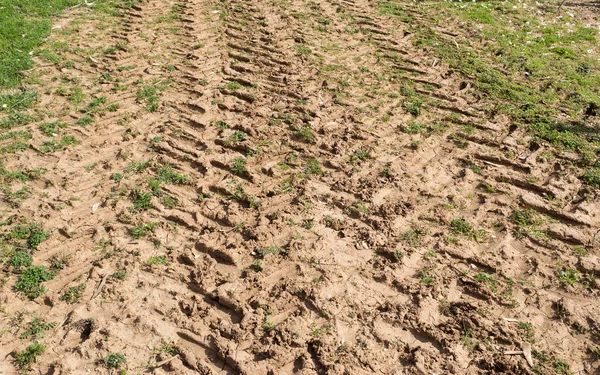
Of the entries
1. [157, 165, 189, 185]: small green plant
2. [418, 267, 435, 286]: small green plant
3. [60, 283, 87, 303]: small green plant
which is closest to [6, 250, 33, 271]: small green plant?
[60, 283, 87, 303]: small green plant

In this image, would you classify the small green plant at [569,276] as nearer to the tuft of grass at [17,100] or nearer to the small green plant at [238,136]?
the small green plant at [238,136]

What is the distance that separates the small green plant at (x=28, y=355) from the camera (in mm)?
3625

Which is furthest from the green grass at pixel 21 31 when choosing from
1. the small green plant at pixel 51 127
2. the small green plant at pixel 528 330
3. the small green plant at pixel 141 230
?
the small green plant at pixel 528 330

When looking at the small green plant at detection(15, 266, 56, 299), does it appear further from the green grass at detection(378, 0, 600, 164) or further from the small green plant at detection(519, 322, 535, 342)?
the green grass at detection(378, 0, 600, 164)

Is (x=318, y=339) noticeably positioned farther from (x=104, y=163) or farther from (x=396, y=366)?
(x=104, y=163)

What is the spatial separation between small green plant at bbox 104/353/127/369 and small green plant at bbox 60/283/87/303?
2.30 ft

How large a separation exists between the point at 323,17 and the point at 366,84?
8.53 feet

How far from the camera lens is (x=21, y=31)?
771 cm

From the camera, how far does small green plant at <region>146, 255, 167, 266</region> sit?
442 centimetres

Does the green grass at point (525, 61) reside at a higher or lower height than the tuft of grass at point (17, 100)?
higher

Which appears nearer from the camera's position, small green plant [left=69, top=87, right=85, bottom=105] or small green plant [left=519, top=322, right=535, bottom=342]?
small green plant [left=519, top=322, right=535, bottom=342]

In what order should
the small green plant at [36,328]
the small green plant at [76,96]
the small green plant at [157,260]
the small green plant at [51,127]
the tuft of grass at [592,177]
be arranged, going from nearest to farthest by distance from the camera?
the small green plant at [36,328], the small green plant at [157,260], the tuft of grass at [592,177], the small green plant at [51,127], the small green plant at [76,96]

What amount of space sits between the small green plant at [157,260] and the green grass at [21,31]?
3950 millimetres

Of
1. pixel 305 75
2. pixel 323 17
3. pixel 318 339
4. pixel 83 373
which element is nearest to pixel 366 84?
pixel 305 75
